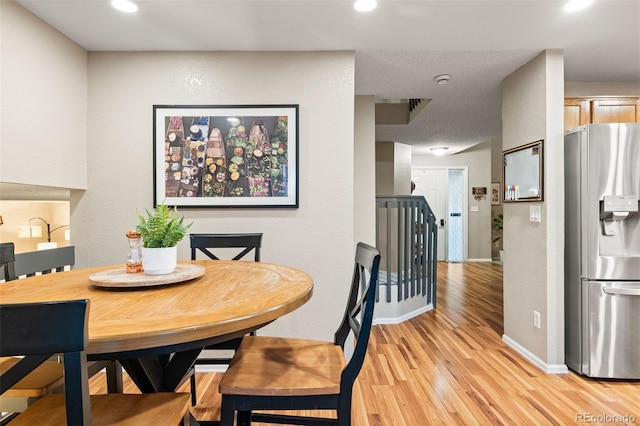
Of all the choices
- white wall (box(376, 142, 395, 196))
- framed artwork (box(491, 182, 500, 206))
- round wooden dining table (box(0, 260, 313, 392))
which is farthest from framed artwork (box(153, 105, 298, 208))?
framed artwork (box(491, 182, 500, 206))

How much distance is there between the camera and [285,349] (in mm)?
1422

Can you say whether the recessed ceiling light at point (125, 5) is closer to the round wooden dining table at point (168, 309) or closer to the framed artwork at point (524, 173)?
the round wooden dining table at point (168, 309)

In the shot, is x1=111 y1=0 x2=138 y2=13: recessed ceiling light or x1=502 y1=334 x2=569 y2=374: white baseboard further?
x1=502 y1=334 x2=569 y2=374: white baseboard

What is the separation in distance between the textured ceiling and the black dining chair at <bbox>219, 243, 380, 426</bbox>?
158 centimetres

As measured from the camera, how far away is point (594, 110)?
2746 mm

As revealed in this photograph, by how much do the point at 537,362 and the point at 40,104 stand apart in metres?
3.84

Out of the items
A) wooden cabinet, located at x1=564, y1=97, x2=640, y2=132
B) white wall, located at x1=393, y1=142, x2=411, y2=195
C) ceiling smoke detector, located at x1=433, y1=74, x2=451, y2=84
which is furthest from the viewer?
white wall, located at x1=393, y1=142, x2=411, y2=195

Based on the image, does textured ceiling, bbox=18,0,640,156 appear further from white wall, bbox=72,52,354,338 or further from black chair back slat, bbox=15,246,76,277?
black chair back slat, bbox=15,246,76,277

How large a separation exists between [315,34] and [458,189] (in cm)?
644

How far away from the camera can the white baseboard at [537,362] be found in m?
2.41

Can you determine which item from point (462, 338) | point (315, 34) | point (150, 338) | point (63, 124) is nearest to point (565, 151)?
point (462, 338)

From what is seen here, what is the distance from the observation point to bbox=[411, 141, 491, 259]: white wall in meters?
7.60

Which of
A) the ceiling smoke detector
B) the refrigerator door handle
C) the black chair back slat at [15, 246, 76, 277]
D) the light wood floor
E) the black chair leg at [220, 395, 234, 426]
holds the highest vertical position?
the ceiling smoke detector

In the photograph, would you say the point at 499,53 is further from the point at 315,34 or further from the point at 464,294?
the point at 464,294
